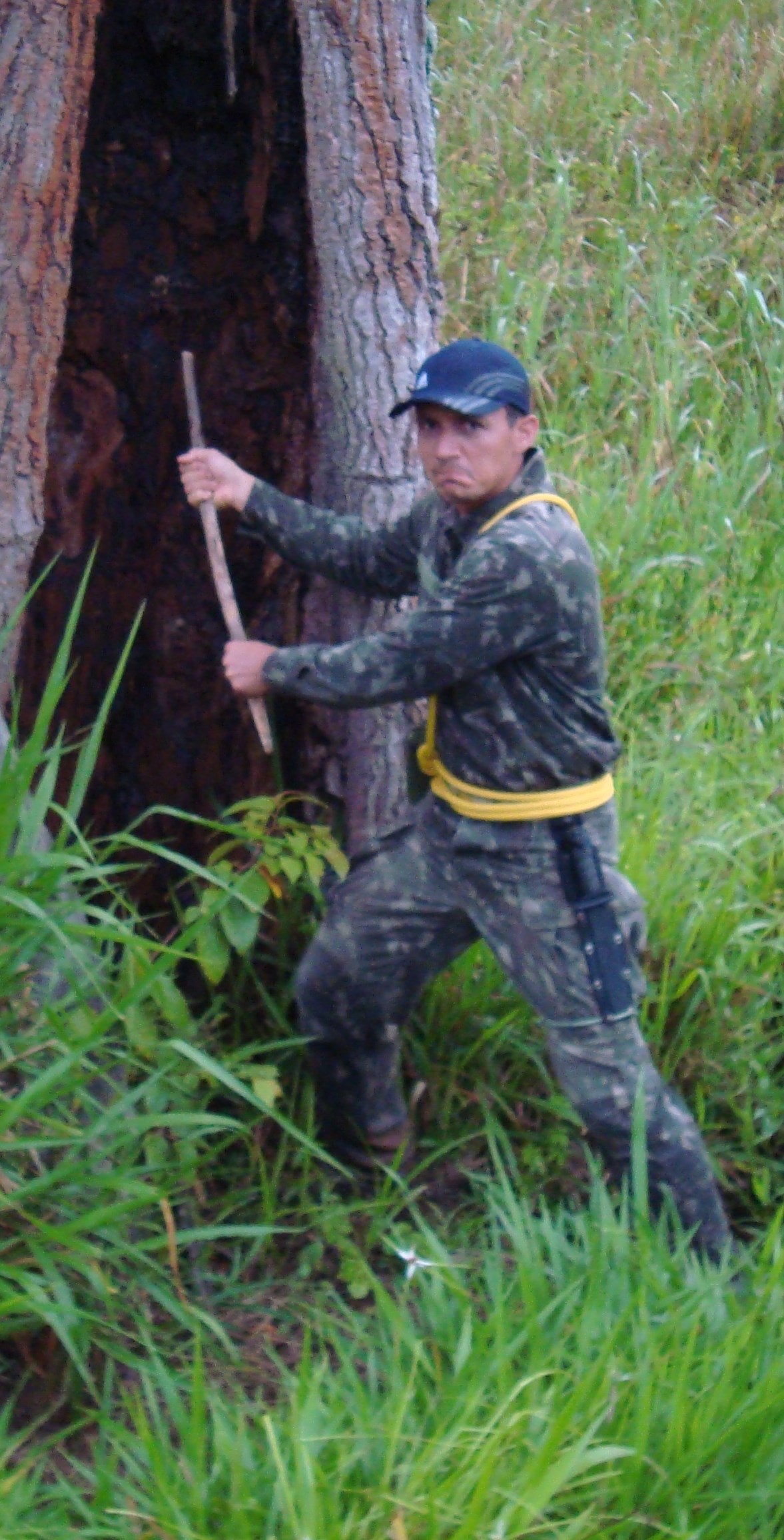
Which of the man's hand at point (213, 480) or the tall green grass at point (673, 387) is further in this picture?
the tall green grass at point (673, 387)

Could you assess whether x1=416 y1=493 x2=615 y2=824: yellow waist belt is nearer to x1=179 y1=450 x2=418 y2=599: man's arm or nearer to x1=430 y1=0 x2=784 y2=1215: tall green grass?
x1=179 y1=450 x2=418 y2=599: man's arm

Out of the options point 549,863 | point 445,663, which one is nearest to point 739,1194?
point 549,863

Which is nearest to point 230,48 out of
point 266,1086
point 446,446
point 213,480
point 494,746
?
point 213,480

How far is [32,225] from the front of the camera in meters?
2.77

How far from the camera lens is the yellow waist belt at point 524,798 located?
8.80ft

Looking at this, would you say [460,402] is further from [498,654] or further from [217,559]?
Result: [217,559]

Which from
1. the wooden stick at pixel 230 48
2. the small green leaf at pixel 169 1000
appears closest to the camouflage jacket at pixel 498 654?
the small green leaf at pixel 169 1000

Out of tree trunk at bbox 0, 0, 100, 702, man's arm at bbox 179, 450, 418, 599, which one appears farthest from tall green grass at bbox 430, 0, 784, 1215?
tree trunk at bbox 0, 0, 100, 702

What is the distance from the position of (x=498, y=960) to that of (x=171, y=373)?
1313 mm

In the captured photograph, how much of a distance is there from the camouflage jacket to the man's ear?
6cm

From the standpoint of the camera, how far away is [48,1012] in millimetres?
2225

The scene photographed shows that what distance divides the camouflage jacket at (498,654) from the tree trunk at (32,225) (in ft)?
1.93

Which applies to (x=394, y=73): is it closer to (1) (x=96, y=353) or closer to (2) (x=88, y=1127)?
(1) (x=96, y=353)

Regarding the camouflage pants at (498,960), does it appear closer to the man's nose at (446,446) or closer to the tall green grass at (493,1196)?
the tall green grass at (493,1196)
